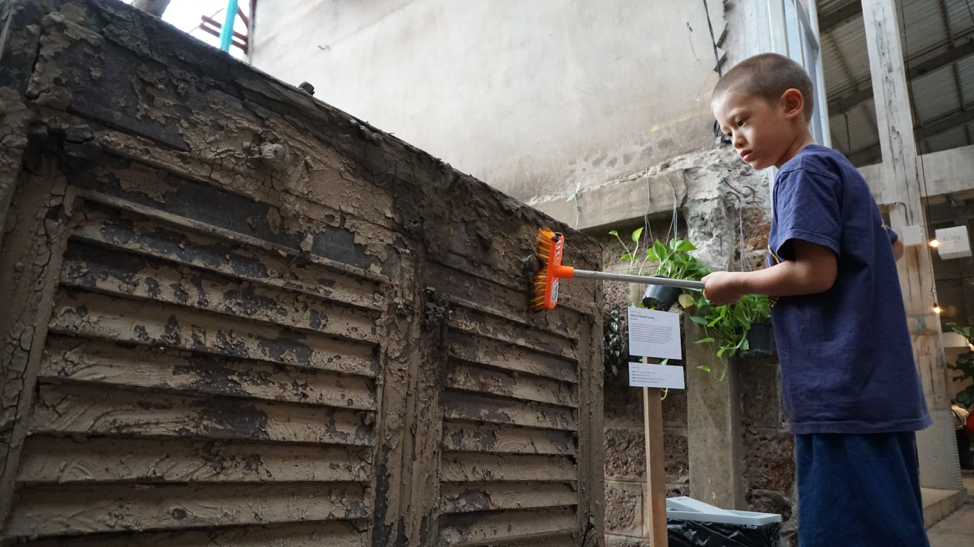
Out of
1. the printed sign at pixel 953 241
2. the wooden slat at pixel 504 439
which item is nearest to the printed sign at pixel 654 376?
the wooden slat at pixel 504 439

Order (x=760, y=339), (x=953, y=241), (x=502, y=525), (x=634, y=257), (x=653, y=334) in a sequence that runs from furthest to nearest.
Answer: (x=953, y=241), (x=634, y=257), (x=760, y=339), (x=653, y=334), (x=502, y=525)

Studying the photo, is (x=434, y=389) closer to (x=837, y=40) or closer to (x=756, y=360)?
(x=756, y=360)

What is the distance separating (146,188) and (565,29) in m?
3.59

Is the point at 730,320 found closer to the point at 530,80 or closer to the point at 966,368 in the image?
the point at 530,80

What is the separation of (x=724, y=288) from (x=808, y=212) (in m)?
0.28

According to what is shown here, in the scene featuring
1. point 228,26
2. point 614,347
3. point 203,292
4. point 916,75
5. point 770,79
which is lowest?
point 203,292

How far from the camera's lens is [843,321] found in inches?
48.5

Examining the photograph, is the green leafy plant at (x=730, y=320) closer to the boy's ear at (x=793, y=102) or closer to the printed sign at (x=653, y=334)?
the printed sign at (x=653, y=334)

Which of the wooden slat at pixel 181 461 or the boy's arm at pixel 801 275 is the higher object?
the boy's arm at pixel 801 275

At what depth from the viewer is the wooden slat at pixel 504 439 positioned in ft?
5.72

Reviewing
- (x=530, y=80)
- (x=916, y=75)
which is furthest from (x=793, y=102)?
(x=916, y=75)

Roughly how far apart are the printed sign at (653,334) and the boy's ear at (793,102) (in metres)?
1.04

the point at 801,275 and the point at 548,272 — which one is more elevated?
the point at 548,272

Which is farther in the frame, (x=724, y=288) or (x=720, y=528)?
(x=720, y=528)
